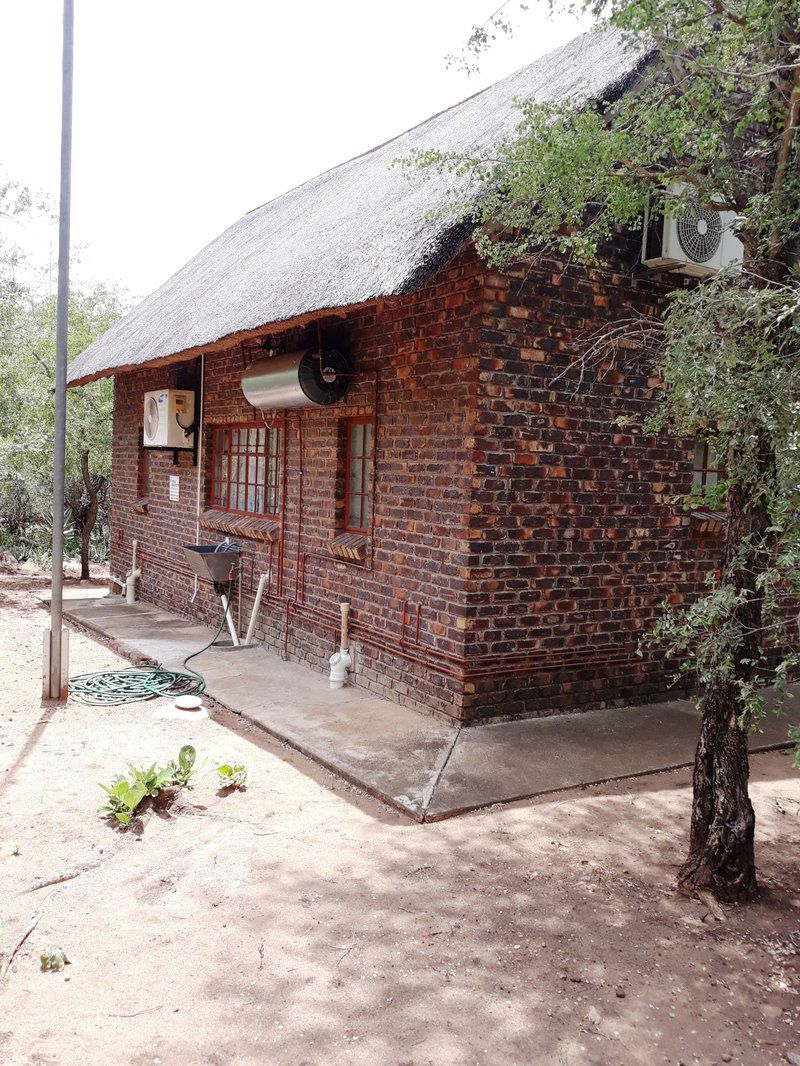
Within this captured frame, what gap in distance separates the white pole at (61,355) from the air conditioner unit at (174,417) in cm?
→ 348

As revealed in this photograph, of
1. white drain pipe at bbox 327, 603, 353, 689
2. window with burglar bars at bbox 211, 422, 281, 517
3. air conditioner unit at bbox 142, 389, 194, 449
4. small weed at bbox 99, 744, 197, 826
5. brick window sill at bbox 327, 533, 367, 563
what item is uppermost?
air conditioner unit at bbox 142, 389, 194, 449

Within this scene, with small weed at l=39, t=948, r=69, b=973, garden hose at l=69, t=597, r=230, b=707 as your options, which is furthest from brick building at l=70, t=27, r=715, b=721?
small weed at l=39, t=948, r=69, b=973

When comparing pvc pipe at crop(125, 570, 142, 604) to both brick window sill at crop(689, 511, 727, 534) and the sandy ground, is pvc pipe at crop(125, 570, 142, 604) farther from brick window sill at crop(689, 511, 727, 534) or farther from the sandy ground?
brick window sill at crop(689, 511, 727, 534)

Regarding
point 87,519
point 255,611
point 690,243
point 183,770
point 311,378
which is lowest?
point 183,770

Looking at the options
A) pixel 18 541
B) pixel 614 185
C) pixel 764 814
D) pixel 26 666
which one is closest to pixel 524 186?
pixel 614 185

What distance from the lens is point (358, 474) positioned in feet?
23.2

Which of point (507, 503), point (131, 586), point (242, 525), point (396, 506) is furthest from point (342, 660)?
point (131, 586)

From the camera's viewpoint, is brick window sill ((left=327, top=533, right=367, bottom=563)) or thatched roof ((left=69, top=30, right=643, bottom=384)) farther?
brick window sill ((left=327, top=533, right=367, bottom=563))

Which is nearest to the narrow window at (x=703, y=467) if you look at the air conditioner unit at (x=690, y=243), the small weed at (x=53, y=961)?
the air conditioner unit at (x=690, y=243)

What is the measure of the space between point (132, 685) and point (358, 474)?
245 cm

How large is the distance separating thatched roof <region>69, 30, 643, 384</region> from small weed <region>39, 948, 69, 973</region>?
143 inches

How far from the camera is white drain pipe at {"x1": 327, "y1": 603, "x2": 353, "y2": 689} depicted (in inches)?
265

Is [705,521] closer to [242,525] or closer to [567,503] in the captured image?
[567,503]

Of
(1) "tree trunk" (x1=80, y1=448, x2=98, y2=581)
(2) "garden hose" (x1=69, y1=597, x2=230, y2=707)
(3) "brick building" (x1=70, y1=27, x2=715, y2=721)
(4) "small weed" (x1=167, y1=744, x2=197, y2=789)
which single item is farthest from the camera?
(1) "tree trunk" (x1=80, y1=448, x2=98, y2=581)
